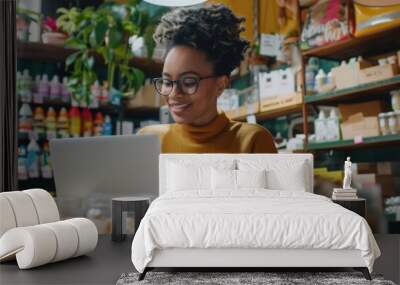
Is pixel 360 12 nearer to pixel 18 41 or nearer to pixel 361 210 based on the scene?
pixel 361 210

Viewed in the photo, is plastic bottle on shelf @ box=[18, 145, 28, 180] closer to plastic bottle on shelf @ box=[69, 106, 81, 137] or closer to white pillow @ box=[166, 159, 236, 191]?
plastic bottle on shelf @ box=[69, 106, 81, 137]

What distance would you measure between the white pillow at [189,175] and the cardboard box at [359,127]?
1.06 metres

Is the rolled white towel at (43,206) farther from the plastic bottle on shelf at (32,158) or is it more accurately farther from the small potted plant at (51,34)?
the small potted plant at (51,34)

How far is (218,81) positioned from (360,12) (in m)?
1.35

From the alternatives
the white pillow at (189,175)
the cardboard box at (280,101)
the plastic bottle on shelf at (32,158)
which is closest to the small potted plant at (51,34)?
the plastic bottle on shelf at (32,158)

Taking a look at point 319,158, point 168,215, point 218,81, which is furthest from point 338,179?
point 168,215

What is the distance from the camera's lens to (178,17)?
443 cm

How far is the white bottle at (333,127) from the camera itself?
423 centimetres

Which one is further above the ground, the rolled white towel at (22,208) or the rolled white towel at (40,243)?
the rolled white towel at (22,208)

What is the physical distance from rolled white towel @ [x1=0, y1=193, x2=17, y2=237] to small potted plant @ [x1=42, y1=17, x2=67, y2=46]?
1981 millimetres

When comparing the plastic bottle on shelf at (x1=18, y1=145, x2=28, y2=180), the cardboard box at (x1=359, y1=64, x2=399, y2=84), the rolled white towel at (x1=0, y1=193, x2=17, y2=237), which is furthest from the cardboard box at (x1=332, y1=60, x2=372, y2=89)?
the plastic bottle on shelf at (x1=18, y1=145, x2=28, y2=180)

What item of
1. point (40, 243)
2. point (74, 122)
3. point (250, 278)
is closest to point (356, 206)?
point (250, 278)

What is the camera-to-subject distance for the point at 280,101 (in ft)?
14.4

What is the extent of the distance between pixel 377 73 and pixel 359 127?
47cm
